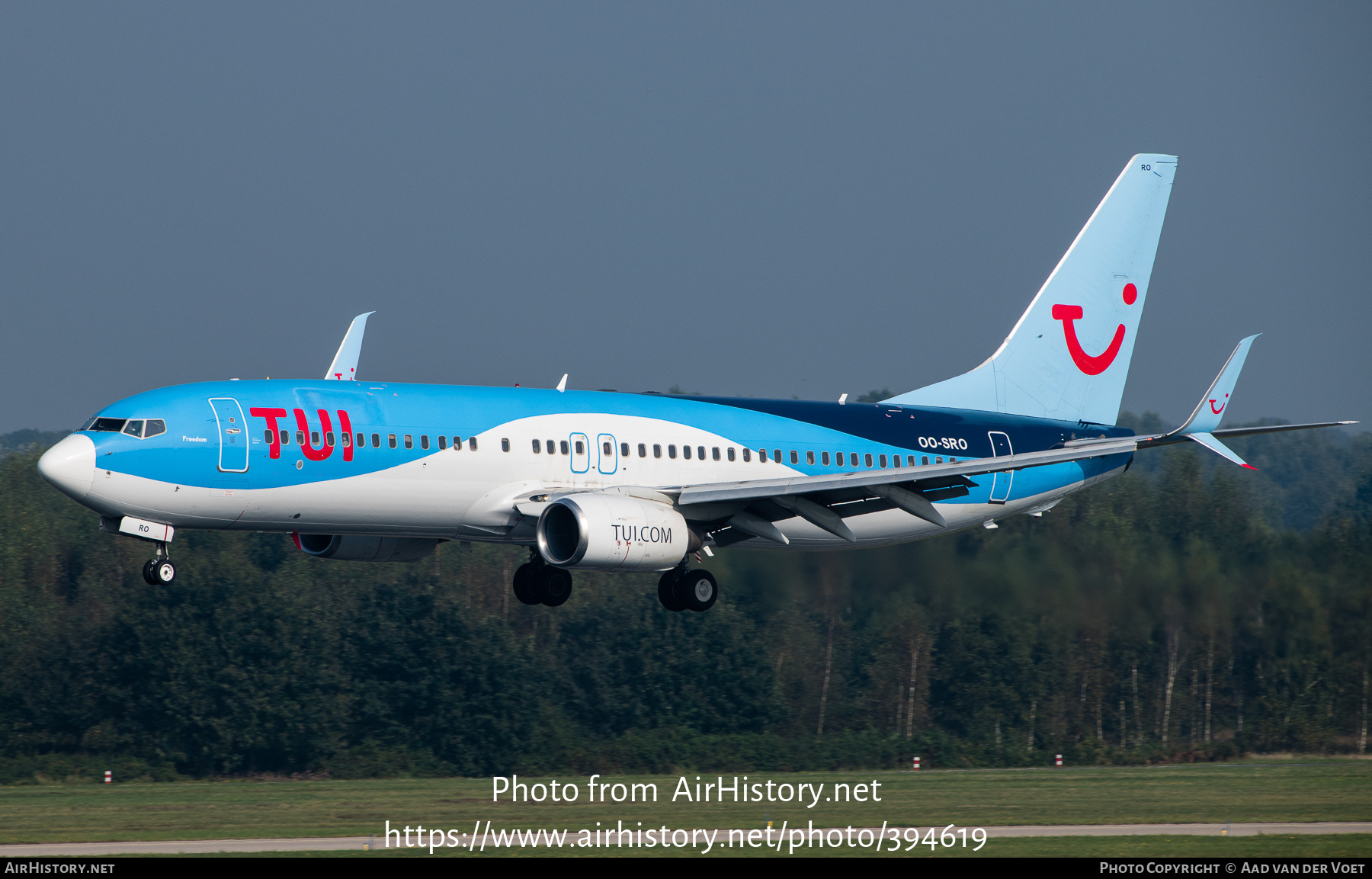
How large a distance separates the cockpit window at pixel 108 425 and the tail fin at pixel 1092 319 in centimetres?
2267

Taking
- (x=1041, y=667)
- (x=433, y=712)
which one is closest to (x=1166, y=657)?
(x=1041, y=667)

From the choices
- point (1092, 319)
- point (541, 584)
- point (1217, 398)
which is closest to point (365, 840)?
point (541, 584)

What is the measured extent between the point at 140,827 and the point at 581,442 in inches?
480

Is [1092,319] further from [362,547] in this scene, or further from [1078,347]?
[362,547]

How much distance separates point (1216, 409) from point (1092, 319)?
396 inches

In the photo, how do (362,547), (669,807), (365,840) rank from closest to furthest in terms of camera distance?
(365,840) < (669,807) < (362,547)

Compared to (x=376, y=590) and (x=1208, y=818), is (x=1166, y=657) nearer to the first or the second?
(x=1208, y=818)

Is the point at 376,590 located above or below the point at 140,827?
above

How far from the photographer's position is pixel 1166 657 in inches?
1922

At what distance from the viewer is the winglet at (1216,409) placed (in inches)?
1416

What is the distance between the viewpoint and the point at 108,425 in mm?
32344

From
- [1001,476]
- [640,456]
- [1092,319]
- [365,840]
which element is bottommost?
[365,840]

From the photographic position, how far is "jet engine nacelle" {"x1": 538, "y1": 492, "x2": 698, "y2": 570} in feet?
113

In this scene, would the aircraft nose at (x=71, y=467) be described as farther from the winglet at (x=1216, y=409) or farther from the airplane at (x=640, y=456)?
the winglet at (x=1216, y=409)
